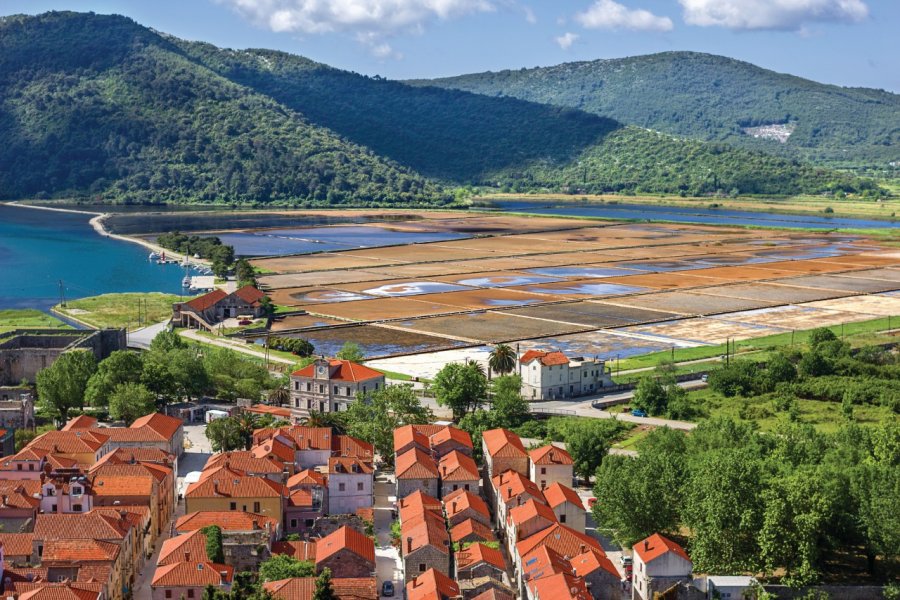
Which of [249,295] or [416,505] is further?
[249,295]

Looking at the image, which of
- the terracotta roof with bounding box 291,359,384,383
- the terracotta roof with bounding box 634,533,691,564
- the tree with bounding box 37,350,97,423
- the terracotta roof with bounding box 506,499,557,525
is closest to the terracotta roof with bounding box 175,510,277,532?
the terracotta roof with bounding box 506,499,557,525

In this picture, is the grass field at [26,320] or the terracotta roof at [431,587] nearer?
the terracotta roof at [431,587]

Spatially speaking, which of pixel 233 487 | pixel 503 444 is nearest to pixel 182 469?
pixel 233 487

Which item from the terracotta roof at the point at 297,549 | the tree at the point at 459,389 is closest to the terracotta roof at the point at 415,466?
the terracotta roof at the point at 297,549

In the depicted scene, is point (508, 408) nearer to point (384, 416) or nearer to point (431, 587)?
point (384, 416)

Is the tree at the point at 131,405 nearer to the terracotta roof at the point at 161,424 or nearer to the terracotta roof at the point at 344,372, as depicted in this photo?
the terracotta roof at the point at 161,424

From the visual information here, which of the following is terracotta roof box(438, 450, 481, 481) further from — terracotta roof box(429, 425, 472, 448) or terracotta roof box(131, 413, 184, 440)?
terracotta roof box(131, 413, 184, 440)
